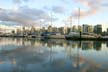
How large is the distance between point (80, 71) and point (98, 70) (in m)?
1.64

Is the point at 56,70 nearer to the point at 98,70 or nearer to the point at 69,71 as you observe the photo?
the point at 69,71

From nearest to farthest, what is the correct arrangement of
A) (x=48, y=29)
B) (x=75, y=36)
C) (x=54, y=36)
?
(x=75, y=36)
(x=54, y=36)
(x=48, y=29)

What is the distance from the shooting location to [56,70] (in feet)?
47.5

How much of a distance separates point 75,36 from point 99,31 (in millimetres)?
84188

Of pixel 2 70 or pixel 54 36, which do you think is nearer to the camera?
pixel 2 70

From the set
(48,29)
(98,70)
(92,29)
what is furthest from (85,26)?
(98,70)

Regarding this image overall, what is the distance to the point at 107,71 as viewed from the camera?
14367 mm

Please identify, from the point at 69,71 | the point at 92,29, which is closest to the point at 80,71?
the point at 69,71

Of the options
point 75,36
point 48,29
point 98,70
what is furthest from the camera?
point 48,29

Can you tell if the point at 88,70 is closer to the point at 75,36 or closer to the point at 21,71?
→ the point at 21,71

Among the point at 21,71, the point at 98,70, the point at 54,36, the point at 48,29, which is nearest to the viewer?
the point at 21,71

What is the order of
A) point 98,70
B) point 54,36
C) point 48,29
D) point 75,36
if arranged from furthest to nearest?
point 48,29
point 54,36
point 75,36
point 98,70

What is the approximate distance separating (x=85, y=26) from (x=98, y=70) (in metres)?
162

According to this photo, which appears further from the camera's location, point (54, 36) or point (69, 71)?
point (54, 36)
